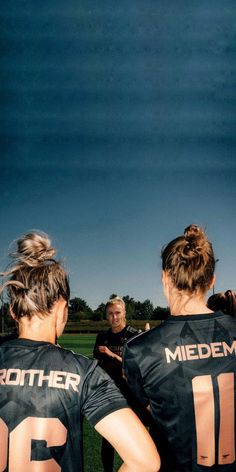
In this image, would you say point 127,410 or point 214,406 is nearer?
point 127,410

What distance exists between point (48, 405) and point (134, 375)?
0.60 m

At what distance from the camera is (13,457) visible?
5.77 ft

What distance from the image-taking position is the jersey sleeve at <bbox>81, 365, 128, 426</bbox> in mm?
1750

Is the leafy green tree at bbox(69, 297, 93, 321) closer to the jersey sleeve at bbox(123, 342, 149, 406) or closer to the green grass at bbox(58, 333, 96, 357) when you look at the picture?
the green grass at bbox(58, 333, 96, 357)

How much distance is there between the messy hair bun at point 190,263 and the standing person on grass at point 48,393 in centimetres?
64

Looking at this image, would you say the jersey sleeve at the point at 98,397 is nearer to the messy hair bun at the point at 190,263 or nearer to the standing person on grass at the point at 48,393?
the standing person on grass at the point at 48,393

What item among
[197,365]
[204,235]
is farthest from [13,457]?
[204,235]

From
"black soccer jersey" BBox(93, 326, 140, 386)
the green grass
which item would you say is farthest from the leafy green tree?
"black soccer jersey" BBox(93, 326, 140, 386)

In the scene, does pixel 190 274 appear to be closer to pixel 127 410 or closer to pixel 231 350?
pixel 231 350

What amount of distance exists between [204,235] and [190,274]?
278 millimetres

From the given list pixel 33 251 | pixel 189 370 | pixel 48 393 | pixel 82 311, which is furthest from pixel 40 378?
pixel 82 311

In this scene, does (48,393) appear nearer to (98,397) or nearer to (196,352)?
(98,397)

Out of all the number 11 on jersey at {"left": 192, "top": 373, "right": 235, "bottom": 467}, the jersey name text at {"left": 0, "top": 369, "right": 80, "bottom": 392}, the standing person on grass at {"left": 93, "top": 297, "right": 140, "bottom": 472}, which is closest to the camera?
the jersey name text at {"left": 0, "top": 369, "right": 80, "bottom": 392}

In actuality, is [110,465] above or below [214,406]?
below
